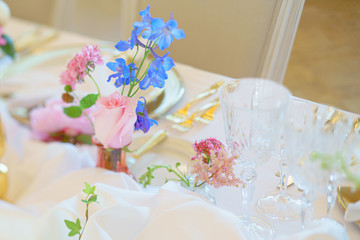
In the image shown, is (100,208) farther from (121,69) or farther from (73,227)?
(121,69)

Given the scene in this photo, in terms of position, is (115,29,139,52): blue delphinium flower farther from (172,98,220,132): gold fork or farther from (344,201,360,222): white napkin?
(344,201,360,222): white napkin

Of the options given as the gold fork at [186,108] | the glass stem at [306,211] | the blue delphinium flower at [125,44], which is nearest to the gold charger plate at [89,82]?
the gold fork at [186,108]

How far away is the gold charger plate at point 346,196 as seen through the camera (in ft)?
2.41

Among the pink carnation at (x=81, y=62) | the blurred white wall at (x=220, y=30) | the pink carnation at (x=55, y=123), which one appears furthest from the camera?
the pink carnation at (x=55, y=123)

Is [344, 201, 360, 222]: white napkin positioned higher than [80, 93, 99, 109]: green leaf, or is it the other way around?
[80, 93, 99, 109]: green leaf

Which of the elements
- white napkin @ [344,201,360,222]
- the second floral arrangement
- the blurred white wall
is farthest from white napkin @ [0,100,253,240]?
the blurred white wall

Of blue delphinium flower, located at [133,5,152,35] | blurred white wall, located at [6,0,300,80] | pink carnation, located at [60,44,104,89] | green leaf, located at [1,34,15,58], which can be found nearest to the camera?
blue delphinium flower, located at [133,5,152,35]

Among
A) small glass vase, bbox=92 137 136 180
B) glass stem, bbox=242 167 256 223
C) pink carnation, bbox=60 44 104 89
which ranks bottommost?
small glass vase, bbox=92 137 136 180

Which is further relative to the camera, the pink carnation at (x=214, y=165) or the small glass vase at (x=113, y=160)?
the small glass vase at (x=113, y=160)

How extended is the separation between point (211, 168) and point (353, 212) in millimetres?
246

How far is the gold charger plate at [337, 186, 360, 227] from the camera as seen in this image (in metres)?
0.73

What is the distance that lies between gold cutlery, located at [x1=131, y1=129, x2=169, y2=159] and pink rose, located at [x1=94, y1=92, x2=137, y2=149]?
0.54 ft

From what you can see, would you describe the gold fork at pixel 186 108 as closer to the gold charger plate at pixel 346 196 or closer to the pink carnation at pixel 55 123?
the pink carnation at pixel 55 123

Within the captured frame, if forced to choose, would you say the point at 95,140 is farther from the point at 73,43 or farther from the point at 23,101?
the point at 73,43
